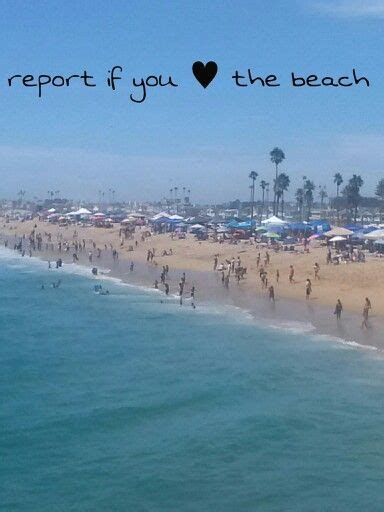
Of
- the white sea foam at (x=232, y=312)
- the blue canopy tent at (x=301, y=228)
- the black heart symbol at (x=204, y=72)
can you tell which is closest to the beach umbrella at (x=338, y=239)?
the blue canopy tent at (x=301, y=228)

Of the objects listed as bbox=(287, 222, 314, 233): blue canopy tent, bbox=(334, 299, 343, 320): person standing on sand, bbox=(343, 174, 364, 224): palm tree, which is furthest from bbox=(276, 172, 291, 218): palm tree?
bbox=(334, 299, 343, 320): person standing on sand

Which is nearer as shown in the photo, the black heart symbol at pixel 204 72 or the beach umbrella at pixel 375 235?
the black heart symbol at pixel 204 72

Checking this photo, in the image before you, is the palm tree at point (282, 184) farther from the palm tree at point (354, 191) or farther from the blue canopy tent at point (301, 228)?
the blue canopy tent at point (301, 228)

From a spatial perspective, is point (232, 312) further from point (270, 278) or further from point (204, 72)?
point (204, 72)

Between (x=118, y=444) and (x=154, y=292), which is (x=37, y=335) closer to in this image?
(x=154, y=292)

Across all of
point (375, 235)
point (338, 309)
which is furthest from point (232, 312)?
point (375, 235)

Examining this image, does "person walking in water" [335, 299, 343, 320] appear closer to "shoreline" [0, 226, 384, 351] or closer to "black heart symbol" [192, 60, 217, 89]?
"shoreline" [0, 226, 384, 351]

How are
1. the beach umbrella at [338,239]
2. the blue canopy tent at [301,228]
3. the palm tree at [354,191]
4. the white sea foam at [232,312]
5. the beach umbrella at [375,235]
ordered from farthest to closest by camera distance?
the palm tree at [354,191] < the blue canopy tent at [301,228] < the beach umbrella at [338,239] < the beach umbrella at [375,235] < the white sea foam at [232,312]

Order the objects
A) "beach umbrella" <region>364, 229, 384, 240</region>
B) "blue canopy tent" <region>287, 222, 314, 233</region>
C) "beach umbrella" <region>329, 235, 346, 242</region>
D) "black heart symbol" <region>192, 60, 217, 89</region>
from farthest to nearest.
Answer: "blue canopy tent" <region>287, 222, 314, 233</region>, "beach umbrella" <region>329, 235, 346, 242</region>, "beach umbrella" <region>364, 229, 384, 240</region>, "black heart symbol" <region>192, 60, 217, 89</region>
